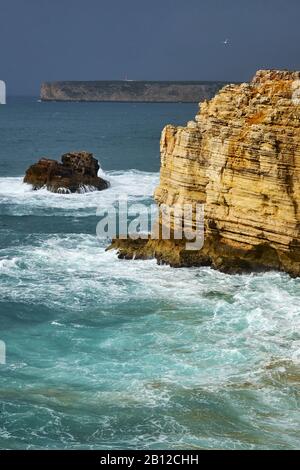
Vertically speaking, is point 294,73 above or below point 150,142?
above

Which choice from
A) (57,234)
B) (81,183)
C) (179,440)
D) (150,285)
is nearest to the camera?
(179,440)

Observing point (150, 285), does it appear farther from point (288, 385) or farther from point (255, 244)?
point (288, 385)

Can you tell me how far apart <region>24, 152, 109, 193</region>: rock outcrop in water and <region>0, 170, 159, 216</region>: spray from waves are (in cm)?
59

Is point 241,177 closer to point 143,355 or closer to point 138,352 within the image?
point 138,352

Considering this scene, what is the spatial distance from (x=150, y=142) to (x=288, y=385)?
97146 millimetres

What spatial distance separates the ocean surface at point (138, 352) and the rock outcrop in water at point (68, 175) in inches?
606

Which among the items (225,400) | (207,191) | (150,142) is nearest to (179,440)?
(225,400)

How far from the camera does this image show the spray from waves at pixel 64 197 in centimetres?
5825

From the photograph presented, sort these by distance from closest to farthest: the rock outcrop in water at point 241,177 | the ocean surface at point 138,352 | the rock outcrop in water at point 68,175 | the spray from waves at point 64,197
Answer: the ocean surface at point 138,352 → the rock outcrop in water at point 241,177 → the spray from waves at point 64,197 → the rock outcrop in water at point 68,175

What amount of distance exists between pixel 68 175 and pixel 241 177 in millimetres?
28604

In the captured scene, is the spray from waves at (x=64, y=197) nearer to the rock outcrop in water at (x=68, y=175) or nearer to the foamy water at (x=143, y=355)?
the rock outcrop in water at (x=68, y=175)

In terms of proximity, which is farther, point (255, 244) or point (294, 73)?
point (294, 73)

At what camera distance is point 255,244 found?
3847cm

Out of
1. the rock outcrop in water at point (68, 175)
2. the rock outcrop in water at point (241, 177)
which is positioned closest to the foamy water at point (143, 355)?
the rock outcrop in water at point (241, 177)
